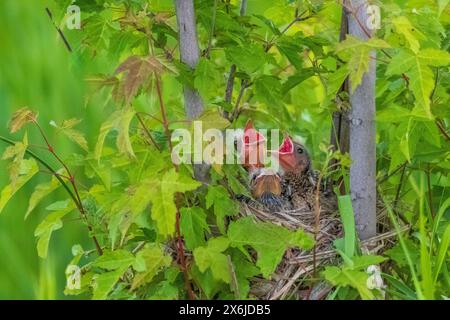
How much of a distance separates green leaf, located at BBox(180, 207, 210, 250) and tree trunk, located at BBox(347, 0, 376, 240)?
52 centimetres

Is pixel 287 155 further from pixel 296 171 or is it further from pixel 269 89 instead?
pixel 269 89

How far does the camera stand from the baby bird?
127 inches

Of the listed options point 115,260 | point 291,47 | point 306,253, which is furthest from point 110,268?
point 291,47

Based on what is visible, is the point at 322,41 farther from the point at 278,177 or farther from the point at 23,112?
the point at 23,112

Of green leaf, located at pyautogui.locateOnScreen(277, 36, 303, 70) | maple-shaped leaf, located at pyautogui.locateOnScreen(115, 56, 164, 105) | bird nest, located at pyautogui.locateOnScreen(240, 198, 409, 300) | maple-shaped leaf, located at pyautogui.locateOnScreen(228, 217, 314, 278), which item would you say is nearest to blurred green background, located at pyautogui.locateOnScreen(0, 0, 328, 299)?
bird nest, located at pyautogui.locateOnScreen(240, 198, 409, 300)

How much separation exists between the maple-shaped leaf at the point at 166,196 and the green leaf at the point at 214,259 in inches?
7.3

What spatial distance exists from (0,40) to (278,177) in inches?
85.9

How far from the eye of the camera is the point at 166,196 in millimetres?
2340

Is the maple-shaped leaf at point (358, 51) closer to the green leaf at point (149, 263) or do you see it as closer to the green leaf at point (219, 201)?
the green leaf at point (219, 201)

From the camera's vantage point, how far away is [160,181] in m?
2.38

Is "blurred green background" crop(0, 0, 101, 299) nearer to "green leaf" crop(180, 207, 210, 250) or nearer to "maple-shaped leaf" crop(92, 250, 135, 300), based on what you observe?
"maple-shaped leaf" crop(92, 250, 135, 300)

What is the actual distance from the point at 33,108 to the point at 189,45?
1889 mm
